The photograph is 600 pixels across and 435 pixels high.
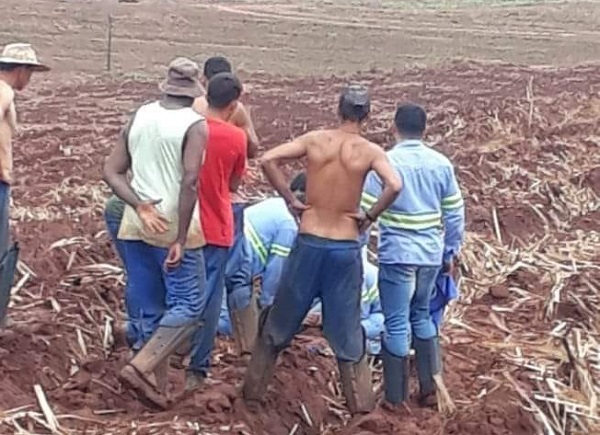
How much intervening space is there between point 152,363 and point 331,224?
121 cm

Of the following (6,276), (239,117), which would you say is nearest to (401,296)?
(239,117)

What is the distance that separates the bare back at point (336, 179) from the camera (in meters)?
7.75

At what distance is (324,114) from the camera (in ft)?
74.8

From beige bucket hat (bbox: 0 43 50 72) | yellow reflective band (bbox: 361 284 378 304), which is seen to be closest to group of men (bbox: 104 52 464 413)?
yellow reflective band (bbox: 361 284 378 304)

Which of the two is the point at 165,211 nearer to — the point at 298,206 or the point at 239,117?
the point at 298,206

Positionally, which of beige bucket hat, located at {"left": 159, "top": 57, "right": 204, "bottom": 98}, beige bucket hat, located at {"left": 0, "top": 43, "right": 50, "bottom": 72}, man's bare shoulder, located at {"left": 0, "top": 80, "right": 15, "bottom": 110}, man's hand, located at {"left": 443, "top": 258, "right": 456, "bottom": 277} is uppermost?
beige bucket hat, located at {"left": 159, "top": 57, "right": 204, "bottom": 98}

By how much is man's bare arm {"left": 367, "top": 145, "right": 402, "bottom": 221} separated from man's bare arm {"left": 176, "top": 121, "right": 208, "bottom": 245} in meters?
0.95

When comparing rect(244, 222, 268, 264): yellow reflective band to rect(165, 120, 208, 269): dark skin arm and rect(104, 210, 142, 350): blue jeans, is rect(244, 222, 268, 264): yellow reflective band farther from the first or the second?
rect(165, 120, 208, 269): dark skin arm

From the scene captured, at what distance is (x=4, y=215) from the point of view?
28.1ft

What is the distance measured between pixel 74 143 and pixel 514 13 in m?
32.6

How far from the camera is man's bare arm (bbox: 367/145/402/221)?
7637 millimetres

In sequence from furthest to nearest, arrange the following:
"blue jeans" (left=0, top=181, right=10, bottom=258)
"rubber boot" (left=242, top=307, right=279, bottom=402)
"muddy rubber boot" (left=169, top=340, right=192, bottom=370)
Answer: "muddy rubber boot" (left=169, top=340, right=192, bottom=370) → "blue jeans" (left=0, top=181, right=10, bottom=258) → "rubber boot" (left=242, top=307, right=279, bottom=402)

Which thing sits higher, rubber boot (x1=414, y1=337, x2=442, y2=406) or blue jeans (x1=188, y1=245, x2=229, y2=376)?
blue jeans (x1=188, y1=245, x2=229, y2=376)

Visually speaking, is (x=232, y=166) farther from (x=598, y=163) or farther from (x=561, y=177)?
(x=598, y=163)
